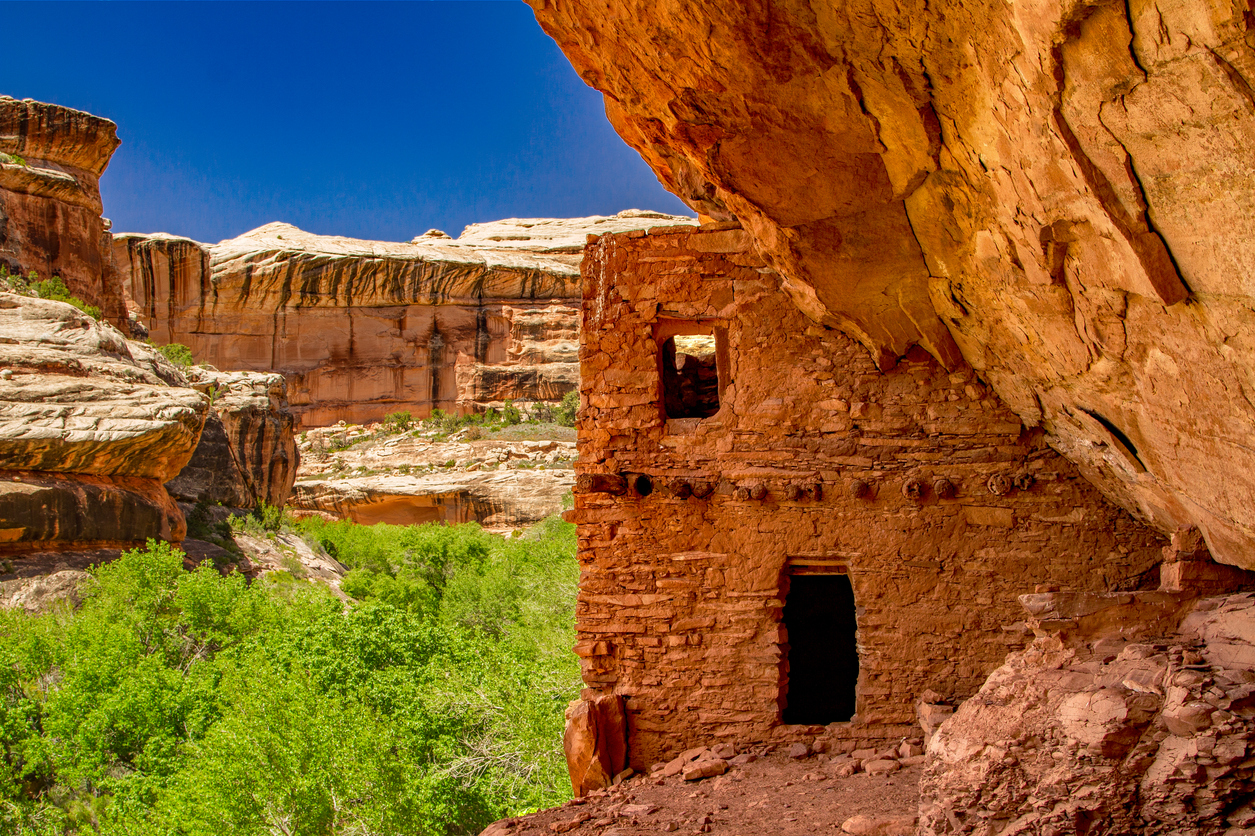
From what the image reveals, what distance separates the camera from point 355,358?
33812 millimetres

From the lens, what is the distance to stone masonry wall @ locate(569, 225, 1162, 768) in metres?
4.59

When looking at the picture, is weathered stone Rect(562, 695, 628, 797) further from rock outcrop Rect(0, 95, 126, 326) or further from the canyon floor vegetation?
rock outcrop Rect(0, 95, 126, 326)

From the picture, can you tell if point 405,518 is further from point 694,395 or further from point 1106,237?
point 1106,237

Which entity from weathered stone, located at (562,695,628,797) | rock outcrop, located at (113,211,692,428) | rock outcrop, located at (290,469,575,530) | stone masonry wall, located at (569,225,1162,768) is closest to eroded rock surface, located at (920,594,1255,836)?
stone masonry wall, located at (569,225,1162,768)

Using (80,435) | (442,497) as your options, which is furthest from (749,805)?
(442,497)

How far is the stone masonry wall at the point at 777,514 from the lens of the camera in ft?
15.1

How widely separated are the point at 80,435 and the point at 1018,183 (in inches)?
575

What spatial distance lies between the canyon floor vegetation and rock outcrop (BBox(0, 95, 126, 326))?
403 inches

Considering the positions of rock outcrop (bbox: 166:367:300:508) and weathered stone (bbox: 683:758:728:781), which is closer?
weathered stone (bbox: 683:758:728:781)

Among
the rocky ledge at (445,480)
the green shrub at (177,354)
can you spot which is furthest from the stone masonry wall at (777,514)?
the green shrub at (177,354)

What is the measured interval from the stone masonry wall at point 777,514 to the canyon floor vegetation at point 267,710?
7.12 ft

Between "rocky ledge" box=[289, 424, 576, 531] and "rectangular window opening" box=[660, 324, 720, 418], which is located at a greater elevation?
"rectangular window opening" box=[660, 324, 720, 418]

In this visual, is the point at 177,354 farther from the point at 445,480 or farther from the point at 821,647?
the point at 821,647

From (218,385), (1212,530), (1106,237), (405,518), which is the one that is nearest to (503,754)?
(1212,530)
